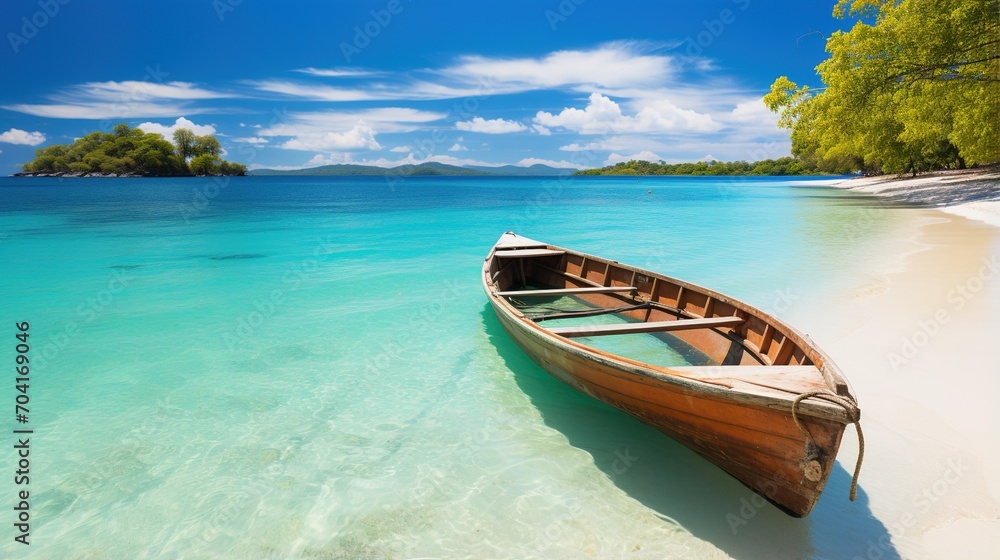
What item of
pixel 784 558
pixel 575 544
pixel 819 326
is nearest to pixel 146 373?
pixel 575 544

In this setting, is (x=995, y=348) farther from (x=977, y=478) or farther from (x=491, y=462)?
(x=491, y=462)

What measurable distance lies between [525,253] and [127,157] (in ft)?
518

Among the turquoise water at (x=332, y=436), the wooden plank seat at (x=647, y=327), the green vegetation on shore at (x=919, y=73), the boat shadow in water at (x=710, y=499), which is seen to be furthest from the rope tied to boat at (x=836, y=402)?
the green vegetation on shore at (x=919, y=73)

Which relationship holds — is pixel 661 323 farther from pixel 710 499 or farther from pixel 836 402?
pixel 836 402

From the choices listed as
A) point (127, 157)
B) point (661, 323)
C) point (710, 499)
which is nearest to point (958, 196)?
point (661, 323)

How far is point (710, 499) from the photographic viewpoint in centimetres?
439

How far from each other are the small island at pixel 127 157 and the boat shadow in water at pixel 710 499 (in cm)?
16043

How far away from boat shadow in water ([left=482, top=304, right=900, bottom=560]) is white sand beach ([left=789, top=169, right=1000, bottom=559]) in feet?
0.27

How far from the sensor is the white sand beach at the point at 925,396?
153 inches

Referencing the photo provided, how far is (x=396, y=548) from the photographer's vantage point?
4.05 m

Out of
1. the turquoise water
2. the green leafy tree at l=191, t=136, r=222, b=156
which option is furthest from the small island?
the turquoise water

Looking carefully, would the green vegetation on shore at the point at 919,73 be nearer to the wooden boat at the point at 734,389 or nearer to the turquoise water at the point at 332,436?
the turquoise water at the point at 332,436

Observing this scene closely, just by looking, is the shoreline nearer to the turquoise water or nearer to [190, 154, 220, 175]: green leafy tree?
the turquoise water

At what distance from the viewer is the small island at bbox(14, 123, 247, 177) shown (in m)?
132
